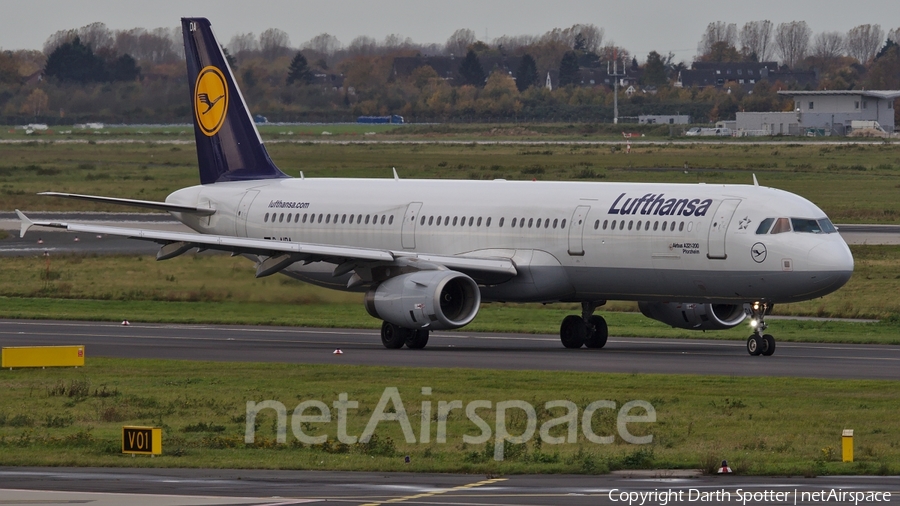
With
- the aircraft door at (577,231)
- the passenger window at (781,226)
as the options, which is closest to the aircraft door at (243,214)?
the aircraft door at (577,231)

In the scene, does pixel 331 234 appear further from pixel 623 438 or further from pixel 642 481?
pixel 642 481

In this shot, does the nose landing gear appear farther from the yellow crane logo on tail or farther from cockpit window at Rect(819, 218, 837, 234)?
the yellow crane logo on tail

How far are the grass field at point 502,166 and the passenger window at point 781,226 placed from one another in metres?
43.9

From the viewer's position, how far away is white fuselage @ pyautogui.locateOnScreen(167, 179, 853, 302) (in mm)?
36031

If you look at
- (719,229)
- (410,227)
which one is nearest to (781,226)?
(719,229)

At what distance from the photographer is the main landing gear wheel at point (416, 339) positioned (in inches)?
1554

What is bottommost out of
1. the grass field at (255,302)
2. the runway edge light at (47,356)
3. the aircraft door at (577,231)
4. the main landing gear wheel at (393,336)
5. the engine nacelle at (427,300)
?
the grass field at (255,302)

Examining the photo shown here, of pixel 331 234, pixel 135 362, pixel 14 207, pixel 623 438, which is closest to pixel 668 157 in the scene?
pixel 14 207

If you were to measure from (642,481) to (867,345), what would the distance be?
22495 millimetres

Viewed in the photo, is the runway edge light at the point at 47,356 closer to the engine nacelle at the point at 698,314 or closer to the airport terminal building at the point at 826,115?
the engine nacelle at the point at 698,314

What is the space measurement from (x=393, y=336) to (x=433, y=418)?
13.4 metres

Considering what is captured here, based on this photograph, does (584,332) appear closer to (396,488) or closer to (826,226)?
(826,226)

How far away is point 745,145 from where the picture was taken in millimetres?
148375

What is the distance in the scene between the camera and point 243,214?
152 ft
